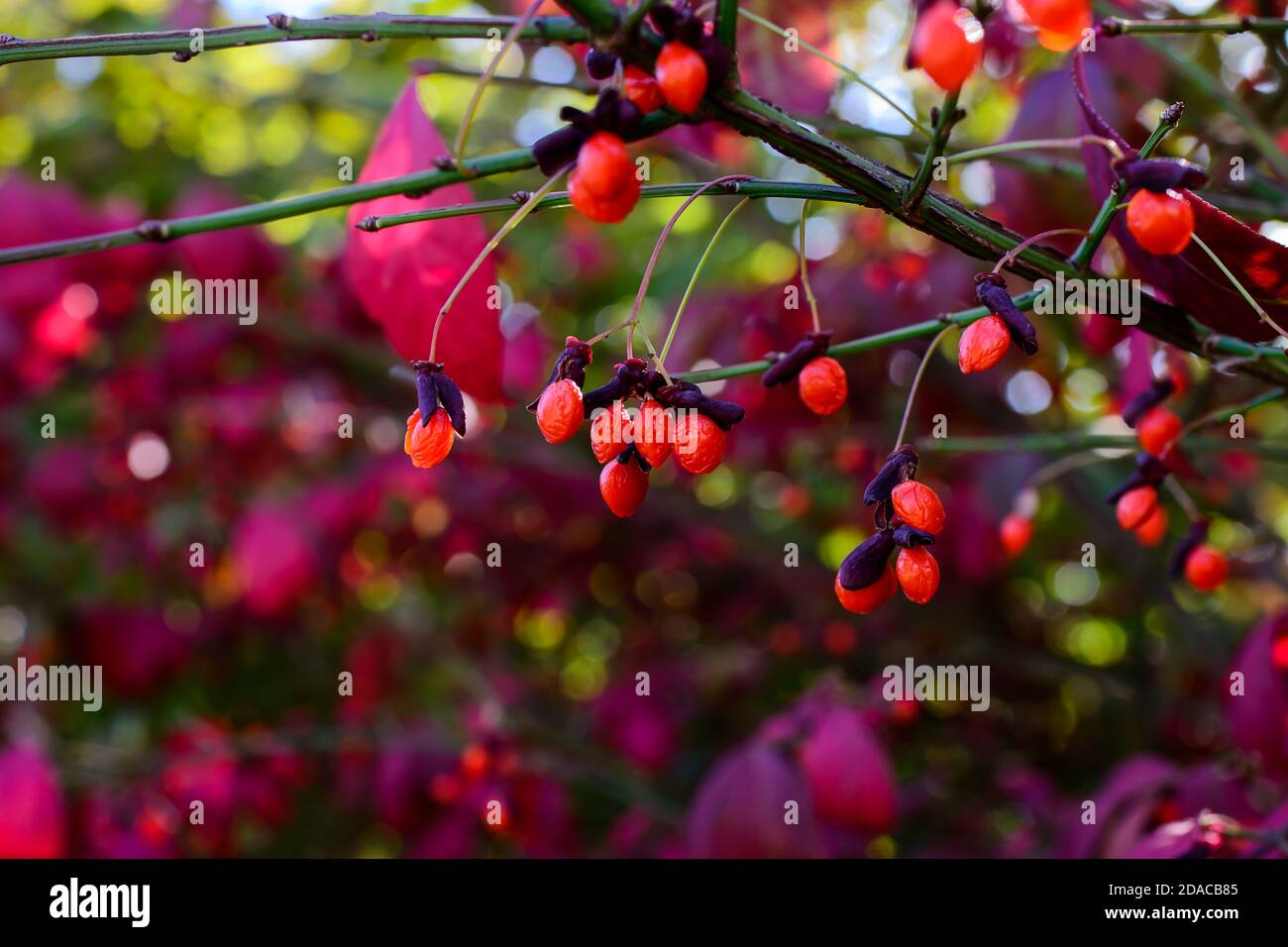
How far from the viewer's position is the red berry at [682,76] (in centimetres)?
51

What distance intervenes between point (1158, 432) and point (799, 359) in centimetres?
33

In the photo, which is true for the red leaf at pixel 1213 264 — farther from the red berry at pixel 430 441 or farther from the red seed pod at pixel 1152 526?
the red berry at pixel 430 441

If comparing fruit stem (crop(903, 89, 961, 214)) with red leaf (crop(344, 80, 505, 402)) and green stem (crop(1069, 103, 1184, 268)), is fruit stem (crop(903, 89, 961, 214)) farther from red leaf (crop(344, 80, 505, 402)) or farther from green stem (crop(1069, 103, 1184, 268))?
red leaf (crop(344, 80, 505, 402))

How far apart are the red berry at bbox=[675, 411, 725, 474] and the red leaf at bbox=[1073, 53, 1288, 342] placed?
0.27m

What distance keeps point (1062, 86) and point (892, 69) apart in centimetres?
82

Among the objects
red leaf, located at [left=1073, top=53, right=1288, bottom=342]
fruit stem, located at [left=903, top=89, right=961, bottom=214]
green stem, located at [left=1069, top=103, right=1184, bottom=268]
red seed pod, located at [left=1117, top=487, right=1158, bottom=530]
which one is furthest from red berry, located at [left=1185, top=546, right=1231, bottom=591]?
fruit stem, located at [left=903, top=89, right=961, bottom=214]

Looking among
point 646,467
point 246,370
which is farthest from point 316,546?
point 646,467

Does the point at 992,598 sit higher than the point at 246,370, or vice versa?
the point at 246,370

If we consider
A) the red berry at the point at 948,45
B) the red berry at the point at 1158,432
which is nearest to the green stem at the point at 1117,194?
the red berry at the point at 948,45

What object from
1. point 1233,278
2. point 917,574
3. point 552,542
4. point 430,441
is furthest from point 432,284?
point 552,542

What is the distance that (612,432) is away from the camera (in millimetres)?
599

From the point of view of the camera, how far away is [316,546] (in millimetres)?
2064
